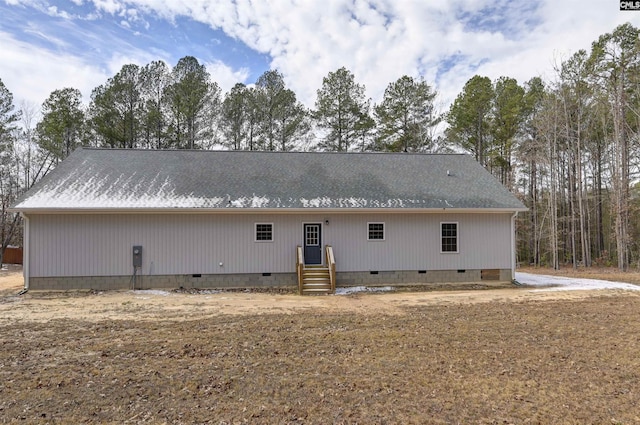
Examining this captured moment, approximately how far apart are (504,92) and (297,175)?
1693 cm

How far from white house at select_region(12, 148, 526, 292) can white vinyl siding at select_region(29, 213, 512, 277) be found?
3 cm

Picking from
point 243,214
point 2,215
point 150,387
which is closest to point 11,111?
point 2,215

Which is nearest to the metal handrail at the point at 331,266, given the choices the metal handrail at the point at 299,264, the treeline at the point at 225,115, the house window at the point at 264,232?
the metal handrail at the point at 299,264

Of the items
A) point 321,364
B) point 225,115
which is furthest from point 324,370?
point 225,115

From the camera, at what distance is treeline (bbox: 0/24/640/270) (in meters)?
21.9

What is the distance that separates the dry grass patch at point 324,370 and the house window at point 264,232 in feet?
16.9

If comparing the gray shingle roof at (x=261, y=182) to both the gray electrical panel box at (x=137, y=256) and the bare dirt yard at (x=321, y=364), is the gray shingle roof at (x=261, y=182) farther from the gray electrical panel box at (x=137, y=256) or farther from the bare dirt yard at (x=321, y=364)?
the bare dirt yard at (x=321, y=364)

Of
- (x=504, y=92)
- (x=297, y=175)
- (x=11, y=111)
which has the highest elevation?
(x=504, y=92)

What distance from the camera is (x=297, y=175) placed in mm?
14906

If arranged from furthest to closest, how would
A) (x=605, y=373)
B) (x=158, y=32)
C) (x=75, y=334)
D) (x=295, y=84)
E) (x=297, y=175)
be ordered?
(x=295, y=84) < (x=297, y=175) < (x=158, y=32) < (x=75, y=334) < (x=605, y=373)

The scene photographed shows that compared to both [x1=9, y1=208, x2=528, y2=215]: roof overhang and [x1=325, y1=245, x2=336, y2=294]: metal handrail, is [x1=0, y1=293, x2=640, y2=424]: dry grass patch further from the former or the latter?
[x1=9, y1=208, x2=528, y2=215]: roof overhang

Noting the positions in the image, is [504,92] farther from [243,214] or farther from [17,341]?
[17,341]

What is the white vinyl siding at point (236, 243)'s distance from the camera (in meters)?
12.3

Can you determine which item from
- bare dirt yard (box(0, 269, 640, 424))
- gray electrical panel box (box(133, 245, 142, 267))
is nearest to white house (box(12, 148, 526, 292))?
gray electrical panel box (box(133, 245, 142, 267))
